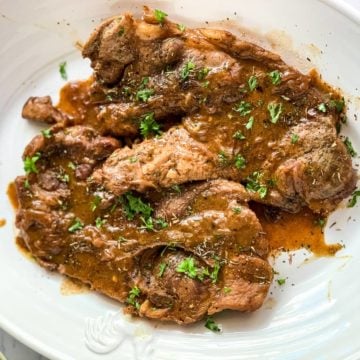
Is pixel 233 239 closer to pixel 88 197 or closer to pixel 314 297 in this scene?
pixel 314 297

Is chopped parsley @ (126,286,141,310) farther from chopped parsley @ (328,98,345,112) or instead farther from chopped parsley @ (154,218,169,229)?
chopped parsley @ (328,98,345,112)

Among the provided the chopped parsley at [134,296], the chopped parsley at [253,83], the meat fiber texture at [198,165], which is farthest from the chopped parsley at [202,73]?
the chopped parsley at [134,296]

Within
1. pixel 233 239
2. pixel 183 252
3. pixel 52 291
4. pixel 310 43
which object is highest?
pixel 310 43

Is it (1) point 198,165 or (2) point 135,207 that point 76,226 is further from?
(1) point 198,165

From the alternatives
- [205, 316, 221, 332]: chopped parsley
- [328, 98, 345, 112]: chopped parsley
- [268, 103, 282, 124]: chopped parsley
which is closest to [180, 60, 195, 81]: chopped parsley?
[268, 103, 282, 124]: chopped parsley

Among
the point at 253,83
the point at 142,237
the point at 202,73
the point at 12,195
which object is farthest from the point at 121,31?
the point at 12,195

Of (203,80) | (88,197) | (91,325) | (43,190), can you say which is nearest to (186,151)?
(203,80)
